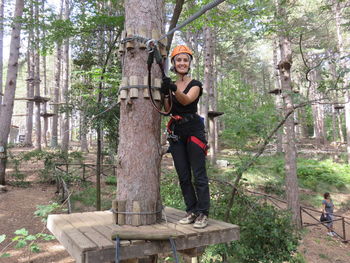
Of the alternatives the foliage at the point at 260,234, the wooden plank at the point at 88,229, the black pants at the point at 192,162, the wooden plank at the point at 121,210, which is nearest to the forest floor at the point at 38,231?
the foliage at the point at 260,234

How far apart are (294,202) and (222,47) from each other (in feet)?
56.6

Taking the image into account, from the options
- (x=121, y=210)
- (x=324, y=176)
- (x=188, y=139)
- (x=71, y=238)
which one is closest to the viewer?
(x=71, y=238)

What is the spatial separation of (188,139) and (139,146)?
0.52 metres

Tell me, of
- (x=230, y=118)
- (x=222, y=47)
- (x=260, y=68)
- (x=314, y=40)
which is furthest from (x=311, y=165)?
(x=260, y=68)

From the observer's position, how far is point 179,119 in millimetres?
2715

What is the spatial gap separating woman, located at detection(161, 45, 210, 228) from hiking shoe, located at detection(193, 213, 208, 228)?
0.04ft

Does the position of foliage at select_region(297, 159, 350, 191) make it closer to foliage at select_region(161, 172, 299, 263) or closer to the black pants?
foliage at select_region(161, 172, 299, 263)

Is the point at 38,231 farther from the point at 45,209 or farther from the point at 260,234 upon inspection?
the point at 260,234

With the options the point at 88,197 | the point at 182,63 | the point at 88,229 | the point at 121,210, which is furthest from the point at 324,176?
the point at 88,229

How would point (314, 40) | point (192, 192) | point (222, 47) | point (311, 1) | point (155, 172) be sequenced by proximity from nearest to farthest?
1. point (155, 172)
2. point (192, 192)
3. point (311, 1)
4. point (314, 40)
5. point (222, 47)

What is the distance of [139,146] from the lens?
252 cm

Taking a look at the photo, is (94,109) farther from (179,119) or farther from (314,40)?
(314,40)

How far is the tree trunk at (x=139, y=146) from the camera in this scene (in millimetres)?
2488

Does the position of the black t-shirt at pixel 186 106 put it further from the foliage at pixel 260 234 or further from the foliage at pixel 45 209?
the foliage at pixel 260 234
